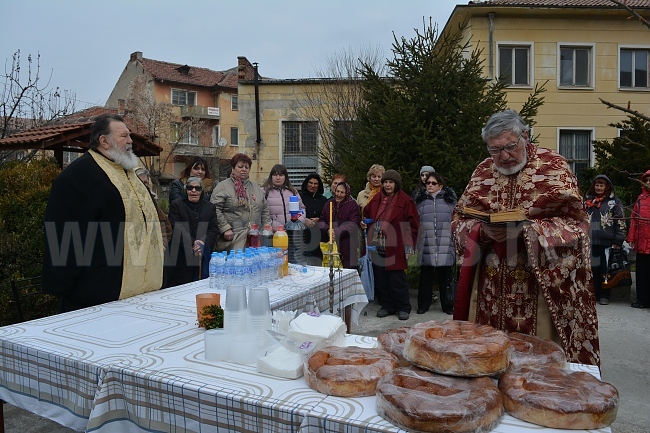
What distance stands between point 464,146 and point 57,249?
6.02 m

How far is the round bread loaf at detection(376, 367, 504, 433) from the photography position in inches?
56.4

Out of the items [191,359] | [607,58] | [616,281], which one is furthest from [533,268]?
[607,58]

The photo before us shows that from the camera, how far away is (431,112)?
25.7ft

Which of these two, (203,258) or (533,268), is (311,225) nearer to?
(203,258)

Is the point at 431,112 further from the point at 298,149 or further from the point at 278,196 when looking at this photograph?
the point at 298,149

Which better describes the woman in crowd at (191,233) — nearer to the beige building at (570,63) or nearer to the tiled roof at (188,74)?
the beige building at (570,63)

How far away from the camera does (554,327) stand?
9.38ft

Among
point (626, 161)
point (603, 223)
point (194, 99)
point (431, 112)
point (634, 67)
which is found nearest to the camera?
point (603, 223)

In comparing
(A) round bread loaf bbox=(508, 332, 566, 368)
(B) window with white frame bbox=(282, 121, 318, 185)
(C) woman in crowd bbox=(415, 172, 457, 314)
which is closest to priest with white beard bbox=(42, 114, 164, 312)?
(A) round bread loaf bbox=(508, 332, 566, 368)

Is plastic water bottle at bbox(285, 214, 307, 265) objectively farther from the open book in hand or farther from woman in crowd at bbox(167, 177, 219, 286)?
the open book in hand

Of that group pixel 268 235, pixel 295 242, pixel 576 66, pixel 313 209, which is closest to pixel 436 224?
pixel 313 209

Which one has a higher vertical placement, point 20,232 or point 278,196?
point 278,196

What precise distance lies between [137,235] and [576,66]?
16.8 meters

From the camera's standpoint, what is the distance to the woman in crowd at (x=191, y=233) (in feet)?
16.4
